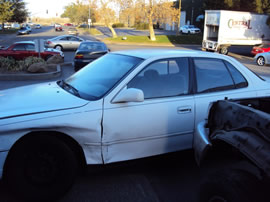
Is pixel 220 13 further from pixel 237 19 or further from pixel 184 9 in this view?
pixel 184 9

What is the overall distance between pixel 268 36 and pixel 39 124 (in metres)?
29.5

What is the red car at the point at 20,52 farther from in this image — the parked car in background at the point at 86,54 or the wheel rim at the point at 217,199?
the wheel rim at the point at 217,199

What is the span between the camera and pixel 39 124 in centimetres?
307

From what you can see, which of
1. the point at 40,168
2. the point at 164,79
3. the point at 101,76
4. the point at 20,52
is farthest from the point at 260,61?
the point at 40,168

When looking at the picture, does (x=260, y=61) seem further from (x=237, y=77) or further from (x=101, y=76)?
(x=101, y=76)

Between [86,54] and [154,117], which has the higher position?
[154,117]

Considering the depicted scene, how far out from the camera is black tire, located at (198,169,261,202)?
2.28 m

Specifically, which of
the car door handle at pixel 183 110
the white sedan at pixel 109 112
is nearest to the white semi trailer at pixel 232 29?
the white sedan at pixel 109 112

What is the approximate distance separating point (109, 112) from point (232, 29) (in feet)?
83.7

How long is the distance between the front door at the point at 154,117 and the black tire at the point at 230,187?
107 centimetres

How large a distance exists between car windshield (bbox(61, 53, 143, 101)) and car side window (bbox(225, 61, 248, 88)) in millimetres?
1390

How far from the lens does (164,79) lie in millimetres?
3920

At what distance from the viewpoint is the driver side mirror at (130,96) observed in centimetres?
330

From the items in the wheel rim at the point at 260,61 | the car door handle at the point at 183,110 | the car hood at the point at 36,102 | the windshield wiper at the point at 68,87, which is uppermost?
the windshield wiper at the point at 68,87
